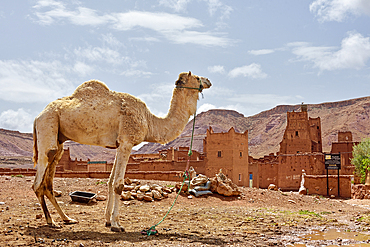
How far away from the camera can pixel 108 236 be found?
7.18 meters

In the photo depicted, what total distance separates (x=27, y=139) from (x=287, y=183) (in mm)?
108308

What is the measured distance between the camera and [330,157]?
30.2 m

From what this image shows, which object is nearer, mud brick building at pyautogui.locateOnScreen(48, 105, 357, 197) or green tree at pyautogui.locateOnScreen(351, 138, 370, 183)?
green tree at pyautogui.locateOnScreen(351, 138, 370, 183)

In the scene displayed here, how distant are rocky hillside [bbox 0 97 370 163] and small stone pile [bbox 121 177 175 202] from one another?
95703 millimetres

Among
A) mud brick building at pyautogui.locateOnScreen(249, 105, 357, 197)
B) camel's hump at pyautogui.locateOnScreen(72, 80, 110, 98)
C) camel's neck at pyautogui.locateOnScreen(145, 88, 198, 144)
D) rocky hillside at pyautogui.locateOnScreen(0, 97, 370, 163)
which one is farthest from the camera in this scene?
rocky hillside at pyautogui.locateOnScreen(0, 97, 370, 163)

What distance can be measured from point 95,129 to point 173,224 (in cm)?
324

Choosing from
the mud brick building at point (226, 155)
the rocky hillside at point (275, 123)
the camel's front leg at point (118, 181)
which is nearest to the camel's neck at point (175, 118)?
the camel's front leg at point (118, 181)

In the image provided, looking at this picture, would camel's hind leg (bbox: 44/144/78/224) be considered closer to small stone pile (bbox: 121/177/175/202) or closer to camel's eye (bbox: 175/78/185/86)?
camel's eye (bbox: 175/78/185/86)

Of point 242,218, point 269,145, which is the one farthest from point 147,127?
point 269,145

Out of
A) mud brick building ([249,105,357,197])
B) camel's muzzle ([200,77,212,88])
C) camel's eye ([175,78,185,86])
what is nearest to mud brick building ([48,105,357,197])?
mud brick building ([249,105,357,197])


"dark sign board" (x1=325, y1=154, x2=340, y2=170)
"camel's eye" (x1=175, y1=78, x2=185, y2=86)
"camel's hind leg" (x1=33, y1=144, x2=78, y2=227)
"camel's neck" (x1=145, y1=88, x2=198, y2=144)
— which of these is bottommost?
"camel's hind leg" (x1=33, y1=144, x2=78, y2=227)

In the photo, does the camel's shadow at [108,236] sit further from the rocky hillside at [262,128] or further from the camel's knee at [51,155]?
the rocky hillside at [262,128]

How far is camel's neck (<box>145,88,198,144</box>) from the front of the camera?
882 cm

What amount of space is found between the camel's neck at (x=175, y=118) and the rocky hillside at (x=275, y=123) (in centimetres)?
9910
